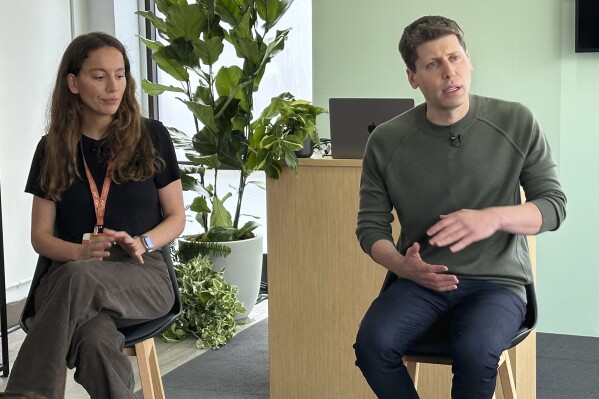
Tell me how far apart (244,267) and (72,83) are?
1791 mm

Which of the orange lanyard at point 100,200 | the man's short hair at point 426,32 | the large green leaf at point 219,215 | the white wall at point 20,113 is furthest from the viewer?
the white wall at point 20,113

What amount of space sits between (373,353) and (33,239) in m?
1.13

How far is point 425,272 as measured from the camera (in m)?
2.19

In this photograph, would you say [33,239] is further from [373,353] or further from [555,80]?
[555,80]

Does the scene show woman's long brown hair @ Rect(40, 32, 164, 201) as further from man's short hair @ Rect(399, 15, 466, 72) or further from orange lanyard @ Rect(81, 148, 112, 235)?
man's short hair @ Rect(399, 15, 466, 72)

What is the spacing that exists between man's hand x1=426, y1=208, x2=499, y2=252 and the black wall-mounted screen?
217 centimetres

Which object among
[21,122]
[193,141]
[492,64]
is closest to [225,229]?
[193,141]

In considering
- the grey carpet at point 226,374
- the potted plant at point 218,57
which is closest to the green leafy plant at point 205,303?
the grey carpet at point 226,374

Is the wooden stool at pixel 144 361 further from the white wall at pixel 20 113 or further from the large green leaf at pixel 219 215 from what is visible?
the white wall at pixel 20 113

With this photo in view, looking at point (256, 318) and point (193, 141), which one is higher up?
point (193, 141)

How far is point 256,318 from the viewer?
4559 mm

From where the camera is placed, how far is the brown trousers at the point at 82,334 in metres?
2.36

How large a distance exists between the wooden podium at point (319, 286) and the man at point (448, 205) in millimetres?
597

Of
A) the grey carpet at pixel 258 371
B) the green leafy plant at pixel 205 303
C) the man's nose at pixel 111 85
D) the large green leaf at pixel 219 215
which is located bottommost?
the grey carpet at pixel 258 371
